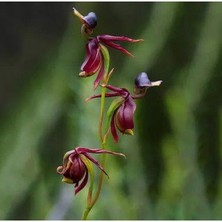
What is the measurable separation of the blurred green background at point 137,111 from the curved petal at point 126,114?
853mm

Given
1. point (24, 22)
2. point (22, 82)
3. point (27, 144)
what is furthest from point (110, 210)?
point (24, 22)

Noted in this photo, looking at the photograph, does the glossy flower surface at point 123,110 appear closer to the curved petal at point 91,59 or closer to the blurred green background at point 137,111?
the curved petal at point 91,59

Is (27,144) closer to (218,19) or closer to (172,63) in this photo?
(172,63)

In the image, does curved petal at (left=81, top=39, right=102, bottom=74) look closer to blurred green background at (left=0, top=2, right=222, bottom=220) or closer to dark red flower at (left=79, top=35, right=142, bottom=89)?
dark red flower at (left=79, top=35, right=142, bottom=89)

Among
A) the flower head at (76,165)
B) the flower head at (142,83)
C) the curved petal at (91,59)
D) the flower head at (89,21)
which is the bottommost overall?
the flower head at (76,165)

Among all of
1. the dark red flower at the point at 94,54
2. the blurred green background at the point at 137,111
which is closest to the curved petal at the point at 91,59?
the dark red flower at the point at 94,54

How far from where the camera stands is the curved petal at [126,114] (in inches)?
33.5

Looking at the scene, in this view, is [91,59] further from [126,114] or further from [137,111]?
[137,111]

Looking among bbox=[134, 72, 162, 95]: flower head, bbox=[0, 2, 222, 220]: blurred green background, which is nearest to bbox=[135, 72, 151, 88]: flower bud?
bbox=[134, 72, 162, 95]: flower head

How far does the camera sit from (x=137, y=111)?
5.82 ft

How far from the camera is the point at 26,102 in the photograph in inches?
69.9

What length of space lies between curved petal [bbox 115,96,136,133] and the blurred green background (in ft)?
2.80

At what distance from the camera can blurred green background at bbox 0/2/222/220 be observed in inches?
68.8

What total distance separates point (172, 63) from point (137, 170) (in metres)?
0.27
